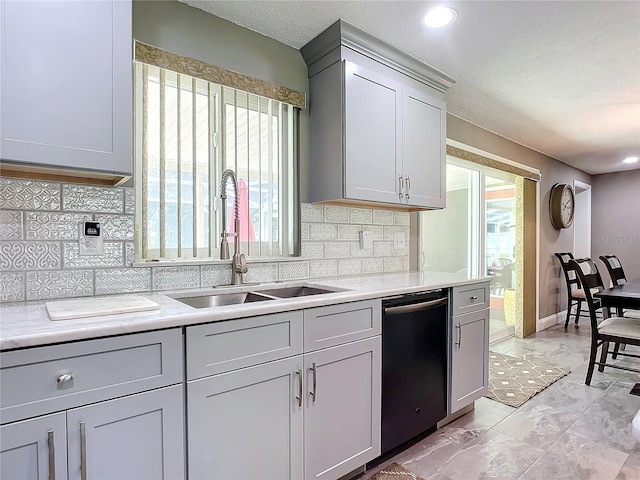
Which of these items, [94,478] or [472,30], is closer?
[94,478]

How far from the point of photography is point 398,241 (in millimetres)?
2881

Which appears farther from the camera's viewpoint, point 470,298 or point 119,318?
point 470,298

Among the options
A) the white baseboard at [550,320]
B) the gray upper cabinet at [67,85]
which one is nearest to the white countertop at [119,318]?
the gray upper cabinet at [67,85]

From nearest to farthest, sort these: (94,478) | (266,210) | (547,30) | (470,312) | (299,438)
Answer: (94,478), (299,438), (547,30), (266,210), (470,312)

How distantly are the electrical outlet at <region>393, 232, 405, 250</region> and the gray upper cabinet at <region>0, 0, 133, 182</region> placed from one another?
202 cm

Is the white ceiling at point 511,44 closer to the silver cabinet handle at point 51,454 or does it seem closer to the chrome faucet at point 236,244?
the chrome faucet at point 236,244

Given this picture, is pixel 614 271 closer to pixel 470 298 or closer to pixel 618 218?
pixel 470 298

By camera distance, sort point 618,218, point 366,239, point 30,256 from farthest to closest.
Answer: point 618,218, point 366,239, point 30,256

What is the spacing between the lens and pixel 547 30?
2.02 metres

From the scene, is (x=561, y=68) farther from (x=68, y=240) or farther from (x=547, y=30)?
(x=68, y=240)

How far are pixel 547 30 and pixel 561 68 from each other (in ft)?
1.89

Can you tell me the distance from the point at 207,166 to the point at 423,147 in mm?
1466

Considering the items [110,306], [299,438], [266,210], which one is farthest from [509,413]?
[110,306]

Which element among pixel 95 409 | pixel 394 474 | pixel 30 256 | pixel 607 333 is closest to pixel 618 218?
pixel 607 333
